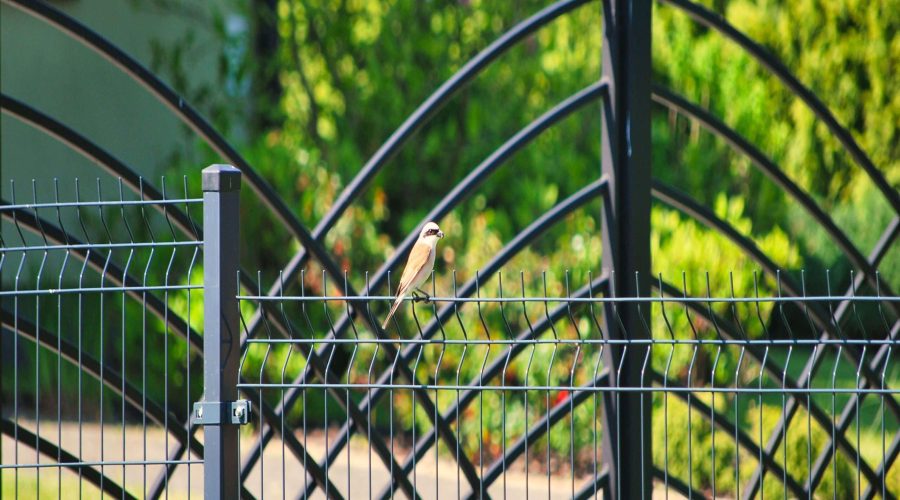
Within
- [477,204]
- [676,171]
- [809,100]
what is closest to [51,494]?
[477,204]

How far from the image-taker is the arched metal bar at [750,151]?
4.12 meters

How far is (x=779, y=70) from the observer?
4.21 meters

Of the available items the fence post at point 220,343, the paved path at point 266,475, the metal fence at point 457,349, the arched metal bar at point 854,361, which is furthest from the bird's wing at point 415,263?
the paved path at point 266,475

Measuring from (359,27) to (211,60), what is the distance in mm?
1979

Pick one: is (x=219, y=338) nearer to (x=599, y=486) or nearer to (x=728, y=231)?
(x=599, y=486)

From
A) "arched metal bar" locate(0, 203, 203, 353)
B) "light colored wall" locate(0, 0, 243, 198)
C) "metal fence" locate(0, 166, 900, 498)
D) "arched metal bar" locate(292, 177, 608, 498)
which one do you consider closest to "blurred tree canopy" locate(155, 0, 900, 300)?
"metal fence" locate(0, 166, 900, 498)

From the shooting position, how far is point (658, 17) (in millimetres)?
10125

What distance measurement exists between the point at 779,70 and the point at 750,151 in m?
0.32

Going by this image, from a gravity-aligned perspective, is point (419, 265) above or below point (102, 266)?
below

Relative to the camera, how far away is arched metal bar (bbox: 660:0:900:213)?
4.02 metres

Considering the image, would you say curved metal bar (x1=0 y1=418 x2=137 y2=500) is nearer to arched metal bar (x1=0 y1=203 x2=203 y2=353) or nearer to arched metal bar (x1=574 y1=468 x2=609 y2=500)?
arched metal bar (x1=0 y1=203 x2=203 y2=353)

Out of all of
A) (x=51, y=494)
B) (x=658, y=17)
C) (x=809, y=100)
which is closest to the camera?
(x=809, y=100)

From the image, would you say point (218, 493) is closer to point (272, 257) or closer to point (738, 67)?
point (272, 257)

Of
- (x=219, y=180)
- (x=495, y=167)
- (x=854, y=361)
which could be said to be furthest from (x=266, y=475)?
(x=219, y=180)
